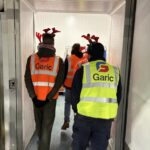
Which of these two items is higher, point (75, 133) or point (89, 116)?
point (89, 116)

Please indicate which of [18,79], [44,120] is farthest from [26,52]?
[44,120]

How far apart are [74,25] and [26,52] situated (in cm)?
340

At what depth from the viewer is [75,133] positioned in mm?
2287

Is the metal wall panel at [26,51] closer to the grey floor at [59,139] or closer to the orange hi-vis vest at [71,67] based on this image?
the grey floor at [59,139]

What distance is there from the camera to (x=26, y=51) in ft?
10.3

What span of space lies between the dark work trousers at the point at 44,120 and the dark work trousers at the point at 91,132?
555 millimetres

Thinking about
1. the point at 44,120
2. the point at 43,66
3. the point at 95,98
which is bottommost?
the point at 44,120

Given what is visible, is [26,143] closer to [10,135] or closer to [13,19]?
[10,135]

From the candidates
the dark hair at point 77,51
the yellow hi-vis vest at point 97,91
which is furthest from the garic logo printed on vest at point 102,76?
the dark hair at point 77,51

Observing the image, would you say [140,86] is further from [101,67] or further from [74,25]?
[74,25]

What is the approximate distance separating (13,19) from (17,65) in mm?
528

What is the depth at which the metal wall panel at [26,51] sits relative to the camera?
2932mm

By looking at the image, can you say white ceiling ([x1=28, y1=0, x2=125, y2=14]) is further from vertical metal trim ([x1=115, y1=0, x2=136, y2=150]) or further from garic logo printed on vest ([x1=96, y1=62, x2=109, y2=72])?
garic logo printed on vest ([x1=96, y1=62, x2=109, y2=72])

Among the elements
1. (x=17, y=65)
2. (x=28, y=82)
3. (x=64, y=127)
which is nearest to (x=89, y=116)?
(x=28, y=82)
